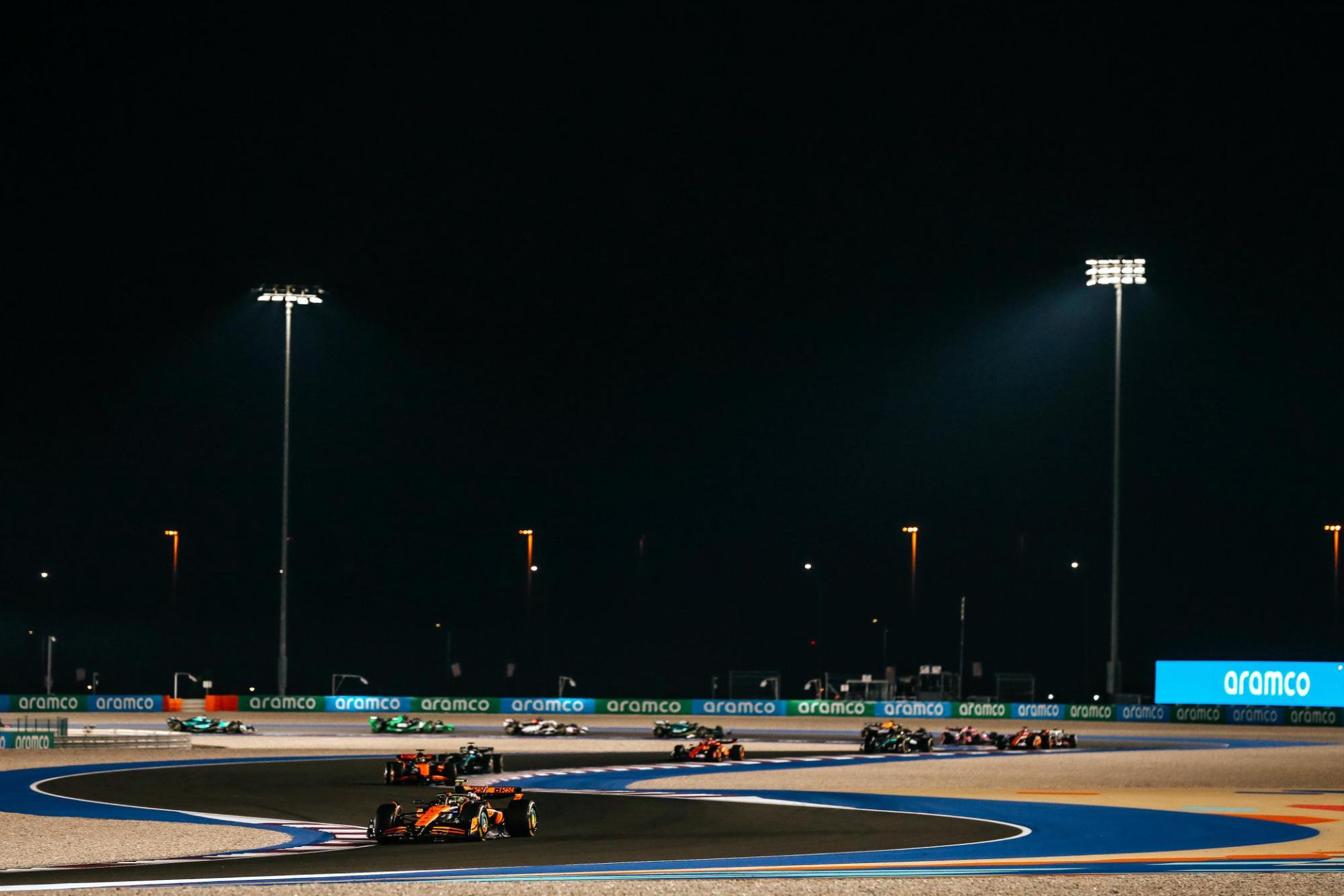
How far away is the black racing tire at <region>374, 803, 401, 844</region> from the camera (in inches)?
846

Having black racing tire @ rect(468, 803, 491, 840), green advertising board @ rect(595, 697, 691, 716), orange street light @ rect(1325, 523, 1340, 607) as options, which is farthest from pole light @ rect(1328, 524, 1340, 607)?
black racing tire @ rect(468, 803, 491, 840)

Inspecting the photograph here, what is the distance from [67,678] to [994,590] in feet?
169

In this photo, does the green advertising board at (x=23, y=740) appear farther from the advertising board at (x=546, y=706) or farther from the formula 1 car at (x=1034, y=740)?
the advertising board at (x=546, y=706)

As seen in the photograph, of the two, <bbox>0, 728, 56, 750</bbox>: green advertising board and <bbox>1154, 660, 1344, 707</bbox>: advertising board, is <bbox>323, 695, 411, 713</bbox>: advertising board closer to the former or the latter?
<bbox>1154, 660, 1344, 707</bbox>: advertising board

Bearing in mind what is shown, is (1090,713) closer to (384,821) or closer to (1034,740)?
(1034,740)

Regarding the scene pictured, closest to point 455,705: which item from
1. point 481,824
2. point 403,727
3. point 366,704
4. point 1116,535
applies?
point 366,704

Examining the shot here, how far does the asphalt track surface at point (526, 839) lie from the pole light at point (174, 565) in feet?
219

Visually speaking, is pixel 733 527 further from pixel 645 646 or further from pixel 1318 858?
pixel 1318 858

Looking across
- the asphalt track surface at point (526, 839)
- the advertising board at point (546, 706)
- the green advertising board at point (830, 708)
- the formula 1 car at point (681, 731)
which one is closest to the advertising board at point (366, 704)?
the advertising board at point (546, 706)

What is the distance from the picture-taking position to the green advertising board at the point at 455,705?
77188 millimetres

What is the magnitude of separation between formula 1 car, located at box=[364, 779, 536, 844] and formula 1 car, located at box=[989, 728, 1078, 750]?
96.9 feet

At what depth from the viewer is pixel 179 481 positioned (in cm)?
12256

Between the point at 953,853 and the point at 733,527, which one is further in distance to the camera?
the point at 733,527

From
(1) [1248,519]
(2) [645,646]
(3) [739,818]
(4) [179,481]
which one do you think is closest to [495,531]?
(2) [645,646]
